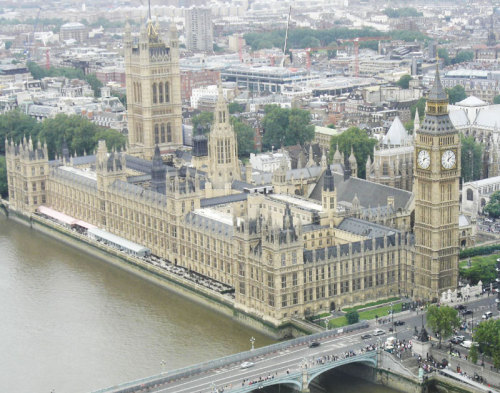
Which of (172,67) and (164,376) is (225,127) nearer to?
(172,67)

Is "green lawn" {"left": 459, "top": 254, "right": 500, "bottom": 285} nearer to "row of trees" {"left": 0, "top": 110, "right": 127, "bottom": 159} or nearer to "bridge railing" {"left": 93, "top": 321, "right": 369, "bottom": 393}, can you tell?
"bridge railing" {"left": 93, "top": 321, "right": 369, "bottom": 393}

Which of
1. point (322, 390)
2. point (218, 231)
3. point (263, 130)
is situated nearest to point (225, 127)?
point (218, 231)

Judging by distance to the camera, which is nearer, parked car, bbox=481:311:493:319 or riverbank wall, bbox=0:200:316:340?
parked car, bbox=481:311:493:319


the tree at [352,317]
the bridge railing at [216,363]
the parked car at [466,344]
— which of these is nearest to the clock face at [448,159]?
the tree at [352,317]

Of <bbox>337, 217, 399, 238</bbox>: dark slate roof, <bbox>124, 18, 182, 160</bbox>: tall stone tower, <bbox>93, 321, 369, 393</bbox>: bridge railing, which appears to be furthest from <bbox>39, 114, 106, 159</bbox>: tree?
<bbox>93, 321, 369, 393</bbox>: bridge railing

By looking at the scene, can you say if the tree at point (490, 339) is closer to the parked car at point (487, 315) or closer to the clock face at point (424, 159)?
the parked car at point (487, 315)

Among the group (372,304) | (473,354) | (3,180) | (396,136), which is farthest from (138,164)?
(473,354)
